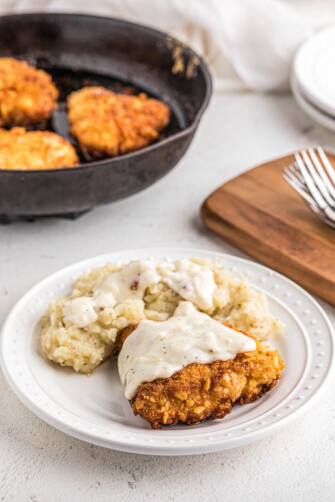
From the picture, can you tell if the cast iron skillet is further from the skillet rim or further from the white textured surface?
the white textured surface

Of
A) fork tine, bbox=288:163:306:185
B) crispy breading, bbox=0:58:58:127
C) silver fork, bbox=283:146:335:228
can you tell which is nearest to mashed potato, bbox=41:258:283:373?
silver fork, bbox=283:146:335:228

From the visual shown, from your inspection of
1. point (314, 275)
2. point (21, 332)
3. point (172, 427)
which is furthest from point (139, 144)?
point (172, 427)

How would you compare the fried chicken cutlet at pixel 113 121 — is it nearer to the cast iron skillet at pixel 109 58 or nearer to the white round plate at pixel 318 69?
the cast iron skillet at pixel 109 58

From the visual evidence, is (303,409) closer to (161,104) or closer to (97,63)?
(161,104)

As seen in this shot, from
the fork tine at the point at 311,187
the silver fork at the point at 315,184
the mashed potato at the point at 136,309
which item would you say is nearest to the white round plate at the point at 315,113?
the silver fork at the point at 315,184

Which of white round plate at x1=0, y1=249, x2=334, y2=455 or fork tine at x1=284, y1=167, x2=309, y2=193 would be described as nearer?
white round plate at x1=0, y1=249, x2=334, y2=455

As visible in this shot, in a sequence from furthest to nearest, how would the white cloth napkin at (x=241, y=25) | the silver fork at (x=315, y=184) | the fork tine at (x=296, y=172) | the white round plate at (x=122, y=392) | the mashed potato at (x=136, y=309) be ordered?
the white cloth napkin at (x=241, y=25) < the fork tine at (x=296, y=172) < the silver fork at (x=315, y=184) < the mashed potato at (x=136, y=309) < the white round plate at (x=122, y=392)

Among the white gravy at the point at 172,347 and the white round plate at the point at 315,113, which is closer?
the white gravy at the point at 172,347

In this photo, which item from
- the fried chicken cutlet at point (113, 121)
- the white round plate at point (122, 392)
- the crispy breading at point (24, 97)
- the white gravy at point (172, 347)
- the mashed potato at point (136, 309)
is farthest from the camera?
the crispy breading at point (24, 97)
